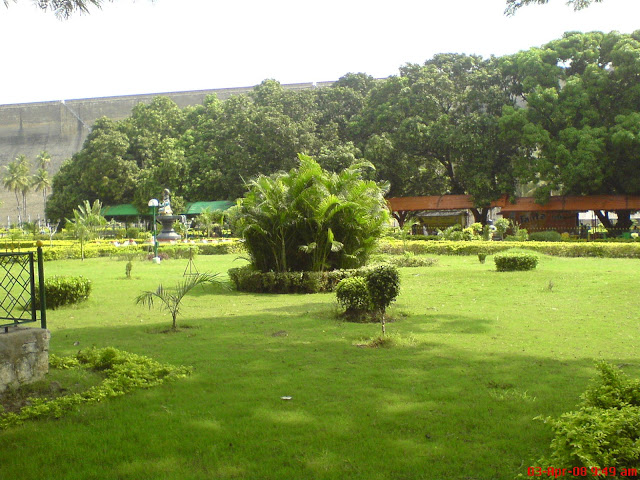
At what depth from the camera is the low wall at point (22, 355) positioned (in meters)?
4.22

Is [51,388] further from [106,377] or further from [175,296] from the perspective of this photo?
[175,296]

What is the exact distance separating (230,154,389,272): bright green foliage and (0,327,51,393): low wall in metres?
6.20

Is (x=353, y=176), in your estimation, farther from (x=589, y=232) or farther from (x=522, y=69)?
(x=522, y=69)

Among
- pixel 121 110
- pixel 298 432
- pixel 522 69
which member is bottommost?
pixel 298 432

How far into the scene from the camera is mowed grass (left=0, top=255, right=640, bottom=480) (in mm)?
3184

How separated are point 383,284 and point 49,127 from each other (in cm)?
5757

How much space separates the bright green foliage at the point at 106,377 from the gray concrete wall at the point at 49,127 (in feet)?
172

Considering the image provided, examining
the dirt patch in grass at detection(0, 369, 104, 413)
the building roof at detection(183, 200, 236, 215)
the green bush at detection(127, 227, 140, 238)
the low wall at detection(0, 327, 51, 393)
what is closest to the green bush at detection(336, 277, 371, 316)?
the dirt patch in grass at detection(0, 369, 104, 413)

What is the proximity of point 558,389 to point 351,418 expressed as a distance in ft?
5.53

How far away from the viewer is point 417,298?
9672 millimetres

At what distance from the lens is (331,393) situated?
438 centimetres

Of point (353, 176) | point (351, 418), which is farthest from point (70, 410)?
point (353, 176)
